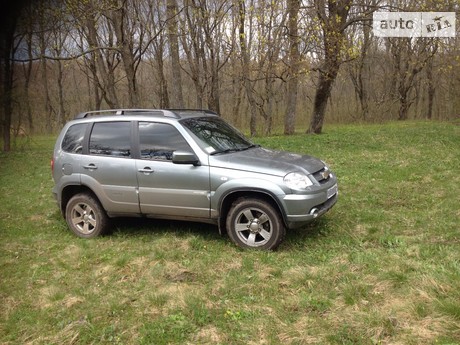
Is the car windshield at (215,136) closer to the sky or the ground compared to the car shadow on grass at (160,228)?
closer to the sky

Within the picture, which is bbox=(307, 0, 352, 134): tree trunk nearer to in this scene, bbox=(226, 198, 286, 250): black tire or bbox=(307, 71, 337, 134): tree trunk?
bbox=(307, 71, 337, 134): tree trunk

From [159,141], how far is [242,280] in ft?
8.14

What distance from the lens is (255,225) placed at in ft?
17.5

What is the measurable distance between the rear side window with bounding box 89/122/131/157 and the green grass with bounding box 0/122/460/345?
1.20 metres

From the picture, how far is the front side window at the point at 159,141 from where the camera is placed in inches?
228

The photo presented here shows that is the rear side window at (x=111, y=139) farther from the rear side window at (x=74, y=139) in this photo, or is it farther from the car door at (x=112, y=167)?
the rear side window at (x=74, y=139)

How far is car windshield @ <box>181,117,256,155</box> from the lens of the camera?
582cm

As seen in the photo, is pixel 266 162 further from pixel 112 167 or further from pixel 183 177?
pixel 112 167

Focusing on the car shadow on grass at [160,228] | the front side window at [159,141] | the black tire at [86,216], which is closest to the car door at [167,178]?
the front side window at [159,141]

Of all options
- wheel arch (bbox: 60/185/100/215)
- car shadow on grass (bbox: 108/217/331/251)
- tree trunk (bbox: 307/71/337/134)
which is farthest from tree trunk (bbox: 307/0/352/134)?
wheel arch (bbox: 60/185/100/215)

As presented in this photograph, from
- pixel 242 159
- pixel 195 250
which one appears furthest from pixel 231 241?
pixel 242 159

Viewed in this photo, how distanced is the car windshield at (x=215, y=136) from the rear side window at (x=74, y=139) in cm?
173

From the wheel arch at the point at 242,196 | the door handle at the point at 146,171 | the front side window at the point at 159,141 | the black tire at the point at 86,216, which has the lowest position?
the black tire at the point at 86,216

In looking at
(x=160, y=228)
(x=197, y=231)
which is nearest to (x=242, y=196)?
(x=197, y=231)
